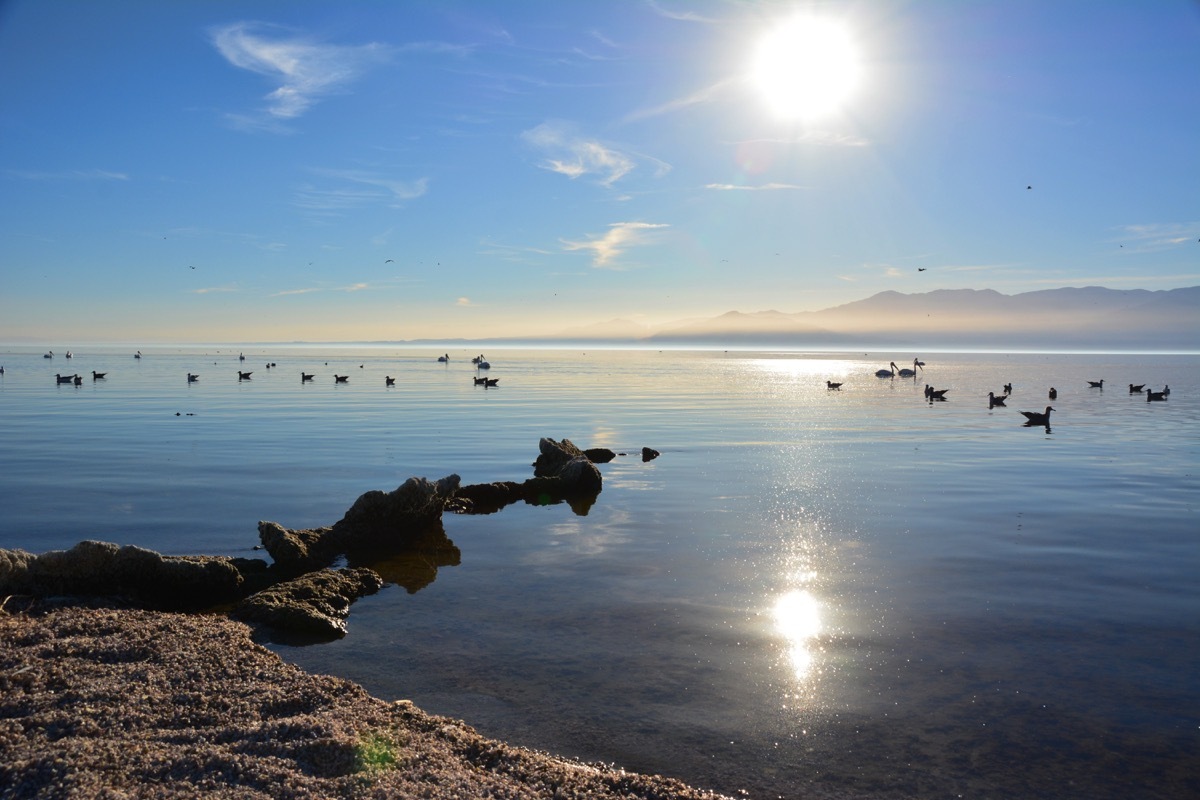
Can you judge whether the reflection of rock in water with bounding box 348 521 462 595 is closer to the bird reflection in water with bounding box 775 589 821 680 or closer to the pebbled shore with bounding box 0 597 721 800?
the pebbled shore with bounding box 0 597 721 800

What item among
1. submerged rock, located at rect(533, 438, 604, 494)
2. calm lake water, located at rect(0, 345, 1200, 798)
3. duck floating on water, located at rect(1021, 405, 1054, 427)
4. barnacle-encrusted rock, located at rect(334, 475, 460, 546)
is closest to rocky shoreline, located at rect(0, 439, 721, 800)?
calm lake water, located at rect(0, 345, 1200, 798)

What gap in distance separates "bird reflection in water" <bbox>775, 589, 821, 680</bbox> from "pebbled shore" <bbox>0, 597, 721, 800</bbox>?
3.48 meters

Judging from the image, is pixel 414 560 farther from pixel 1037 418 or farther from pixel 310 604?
pixel 1037 418

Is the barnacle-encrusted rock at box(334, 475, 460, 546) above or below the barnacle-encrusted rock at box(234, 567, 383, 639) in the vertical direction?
above

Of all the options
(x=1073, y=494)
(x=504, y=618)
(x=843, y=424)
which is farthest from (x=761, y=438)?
(x=504, y=618)

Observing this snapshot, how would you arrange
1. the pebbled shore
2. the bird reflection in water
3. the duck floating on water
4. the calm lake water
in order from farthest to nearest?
the duck floating on water < the bird reflection in water < the calm lake water < the pebbled shore

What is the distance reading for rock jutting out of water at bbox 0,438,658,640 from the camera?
1077 centimetres

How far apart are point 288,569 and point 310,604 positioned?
2.41m

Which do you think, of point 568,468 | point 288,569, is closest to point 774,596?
point 288,569

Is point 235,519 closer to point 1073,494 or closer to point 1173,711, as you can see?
point 1173,711

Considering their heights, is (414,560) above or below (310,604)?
below

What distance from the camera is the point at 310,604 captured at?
11.2m

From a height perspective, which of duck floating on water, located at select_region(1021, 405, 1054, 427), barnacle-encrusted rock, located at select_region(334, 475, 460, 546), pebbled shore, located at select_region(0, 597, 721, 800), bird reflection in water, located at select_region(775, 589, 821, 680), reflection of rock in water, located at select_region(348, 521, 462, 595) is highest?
duck floating on water, located at select_region(1021, 405, 1054, 427)

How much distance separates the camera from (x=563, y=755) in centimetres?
755
